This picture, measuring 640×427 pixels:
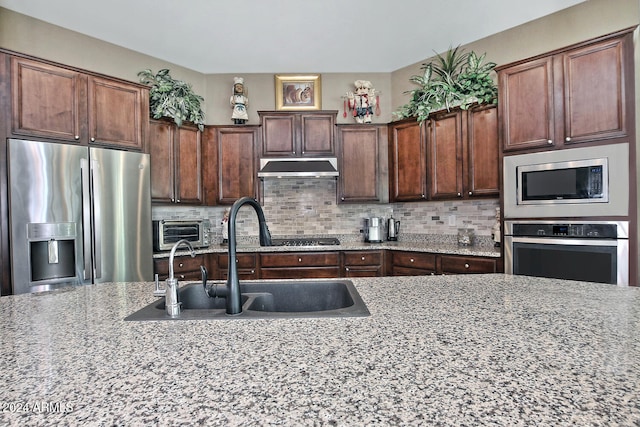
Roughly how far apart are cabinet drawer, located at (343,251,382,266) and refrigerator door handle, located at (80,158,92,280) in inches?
88.1

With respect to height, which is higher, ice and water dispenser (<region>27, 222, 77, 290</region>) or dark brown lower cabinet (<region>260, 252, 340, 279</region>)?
ice and water dispenser (<region>27, 222, 77, 290</region>)

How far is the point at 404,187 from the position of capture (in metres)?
3.82

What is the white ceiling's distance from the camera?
2.85m

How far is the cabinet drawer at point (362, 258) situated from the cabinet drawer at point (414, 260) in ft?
0.57

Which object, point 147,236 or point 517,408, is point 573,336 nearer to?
point 517,408

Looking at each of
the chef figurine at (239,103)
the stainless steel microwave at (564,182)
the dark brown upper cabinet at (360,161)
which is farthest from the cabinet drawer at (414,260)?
the chef figurine at (239,103)

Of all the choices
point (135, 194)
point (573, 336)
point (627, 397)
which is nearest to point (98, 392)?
point (627, 397)

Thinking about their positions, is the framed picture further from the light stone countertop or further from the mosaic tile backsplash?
the light stone countertop

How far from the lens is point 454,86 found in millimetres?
3334

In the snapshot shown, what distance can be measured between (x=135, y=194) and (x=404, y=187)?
262 centimetres

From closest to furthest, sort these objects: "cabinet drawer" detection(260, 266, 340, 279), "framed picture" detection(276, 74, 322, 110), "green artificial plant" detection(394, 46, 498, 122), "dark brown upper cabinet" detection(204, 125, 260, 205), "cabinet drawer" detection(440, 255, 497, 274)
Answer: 1. "cabinet drawer" detection(440, 255, 497, 274)
2. "green artificial plant" detection(394, 46, 498, 122)
3. "cabinet drawer" detection(260, 266, 340, 279)
4. "dark brown upper cabinet" detection(204, 125, 260, 205)
5. "framed picture" detection(276, 74, 322, 110)

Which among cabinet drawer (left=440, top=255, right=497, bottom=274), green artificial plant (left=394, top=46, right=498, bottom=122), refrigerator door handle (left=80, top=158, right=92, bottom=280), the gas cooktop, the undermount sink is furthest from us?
the gas cooktop

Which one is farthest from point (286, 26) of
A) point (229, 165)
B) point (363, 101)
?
point (229, 165)

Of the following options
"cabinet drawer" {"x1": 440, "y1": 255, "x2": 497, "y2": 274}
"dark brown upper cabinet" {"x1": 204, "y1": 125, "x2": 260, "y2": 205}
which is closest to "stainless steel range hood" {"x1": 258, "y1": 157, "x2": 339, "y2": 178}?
"dark brown upper cabinet" {"x1": 204, "y1": 125, "x2": 260, "y2": 205}
